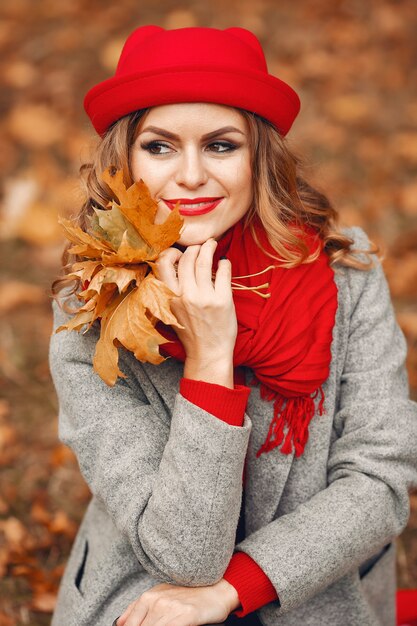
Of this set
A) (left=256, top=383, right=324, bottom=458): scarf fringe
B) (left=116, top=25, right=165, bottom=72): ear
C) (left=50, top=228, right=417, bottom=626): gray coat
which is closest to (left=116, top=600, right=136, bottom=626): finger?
(left=50, top=228, right=417, bottom=626): gray coat

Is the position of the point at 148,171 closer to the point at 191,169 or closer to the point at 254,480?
the point at 191,169

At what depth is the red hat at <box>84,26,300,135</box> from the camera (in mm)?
1755

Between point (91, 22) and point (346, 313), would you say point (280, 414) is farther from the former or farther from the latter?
point (91, 22)

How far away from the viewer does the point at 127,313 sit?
5.50 feet

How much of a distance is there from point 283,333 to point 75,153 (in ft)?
10.2

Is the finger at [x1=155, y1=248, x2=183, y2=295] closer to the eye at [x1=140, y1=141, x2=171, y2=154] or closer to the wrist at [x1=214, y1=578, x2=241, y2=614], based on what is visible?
the eye at [x1=140, y1=141, x2=171, y2=154]

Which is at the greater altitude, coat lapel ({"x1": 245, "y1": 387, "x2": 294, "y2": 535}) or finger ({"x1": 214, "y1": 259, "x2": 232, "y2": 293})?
finger ({"x1": 214, "y1": 259, "x2": 232, "y2": 293})

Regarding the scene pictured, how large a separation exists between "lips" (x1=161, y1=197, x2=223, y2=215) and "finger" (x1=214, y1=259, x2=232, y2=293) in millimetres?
149

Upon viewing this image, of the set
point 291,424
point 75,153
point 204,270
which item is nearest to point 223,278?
point 204,270

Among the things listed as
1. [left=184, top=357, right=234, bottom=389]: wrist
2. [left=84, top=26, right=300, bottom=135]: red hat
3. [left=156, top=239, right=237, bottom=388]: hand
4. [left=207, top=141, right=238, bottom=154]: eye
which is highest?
[left=84, top=26, right=300, bottom=135]: red hat

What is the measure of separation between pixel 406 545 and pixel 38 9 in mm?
4540

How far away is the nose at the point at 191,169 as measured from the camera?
71.4 inches

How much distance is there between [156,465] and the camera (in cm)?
186

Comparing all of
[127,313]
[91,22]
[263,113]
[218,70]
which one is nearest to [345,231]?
[263,113]
